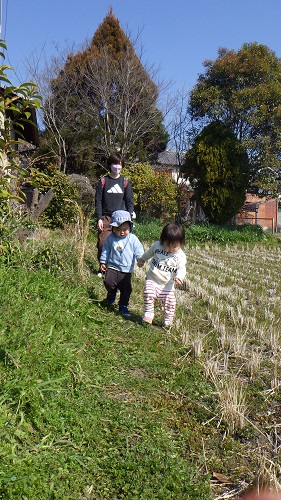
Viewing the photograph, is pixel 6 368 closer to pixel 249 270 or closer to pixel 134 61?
pixel 249 270

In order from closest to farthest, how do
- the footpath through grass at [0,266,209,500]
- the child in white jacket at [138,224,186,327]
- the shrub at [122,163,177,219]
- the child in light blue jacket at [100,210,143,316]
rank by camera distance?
the footpath through grass at [0,266,209,500]
the child in white jacket at [138,224,186,327]
the child in light blue jacket at [100,210,143,316]
the shrub at [122,163,177,219]

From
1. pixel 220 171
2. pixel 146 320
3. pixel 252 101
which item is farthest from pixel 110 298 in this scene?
pixel 252 101

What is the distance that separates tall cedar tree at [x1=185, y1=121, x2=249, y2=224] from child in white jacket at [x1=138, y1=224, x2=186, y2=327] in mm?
11510

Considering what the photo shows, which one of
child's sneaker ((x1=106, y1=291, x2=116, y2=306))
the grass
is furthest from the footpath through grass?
child's sneaker ((x1=106, y1=291, x2=116, y2=306))

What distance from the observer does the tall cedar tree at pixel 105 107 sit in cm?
1991

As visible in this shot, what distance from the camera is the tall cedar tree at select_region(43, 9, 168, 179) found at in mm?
19906

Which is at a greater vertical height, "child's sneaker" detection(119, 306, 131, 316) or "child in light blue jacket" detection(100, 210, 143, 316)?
"child in light blue jacket" detection(100, 210, 143, 316)

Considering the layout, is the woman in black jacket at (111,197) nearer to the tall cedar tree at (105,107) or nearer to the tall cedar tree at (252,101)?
the tall cedar tree at (252,101)

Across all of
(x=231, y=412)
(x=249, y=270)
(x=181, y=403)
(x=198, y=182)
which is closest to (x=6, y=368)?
(x=181, y=403)

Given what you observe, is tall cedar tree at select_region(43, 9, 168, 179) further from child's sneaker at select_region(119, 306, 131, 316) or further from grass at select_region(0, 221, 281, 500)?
grass at select_region(0, 221, 281, 500)

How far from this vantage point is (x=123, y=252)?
4.80 m

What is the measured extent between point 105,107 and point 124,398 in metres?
18.4

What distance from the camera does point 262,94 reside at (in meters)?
16.0

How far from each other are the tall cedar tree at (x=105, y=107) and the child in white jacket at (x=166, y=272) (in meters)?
16.2
